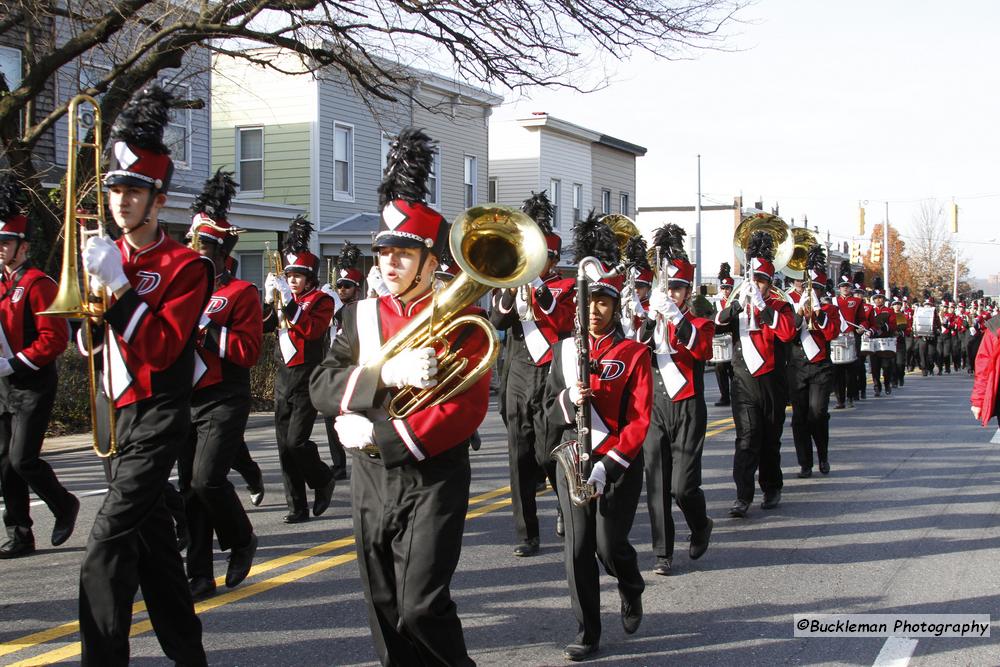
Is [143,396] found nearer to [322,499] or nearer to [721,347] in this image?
[322,499]

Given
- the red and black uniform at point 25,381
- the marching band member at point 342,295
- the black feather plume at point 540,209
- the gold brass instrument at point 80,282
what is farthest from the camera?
the marching band member at point 342,295

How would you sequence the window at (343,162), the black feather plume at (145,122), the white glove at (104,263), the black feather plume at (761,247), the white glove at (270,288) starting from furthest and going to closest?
the window at (343,162), the black feather plume at (761,247), the white glove at (270,288), the black feather plume at (145,122), the white glove at (104,263)

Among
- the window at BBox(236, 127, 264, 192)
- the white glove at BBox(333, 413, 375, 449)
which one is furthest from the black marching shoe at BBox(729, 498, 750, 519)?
the window at BBox(236, 127, 264, 192)

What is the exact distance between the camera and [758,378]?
9.11m

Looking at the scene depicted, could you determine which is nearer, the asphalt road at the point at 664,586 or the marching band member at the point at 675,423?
the asphalt road at the point at 664,586

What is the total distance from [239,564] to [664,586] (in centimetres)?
255

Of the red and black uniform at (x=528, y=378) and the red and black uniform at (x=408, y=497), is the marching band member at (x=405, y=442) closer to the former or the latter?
the red and black uniform at (x=408, y=497)

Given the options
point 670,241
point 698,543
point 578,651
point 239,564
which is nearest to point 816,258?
point 670,241

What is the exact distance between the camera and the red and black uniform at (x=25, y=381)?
22.4 ft

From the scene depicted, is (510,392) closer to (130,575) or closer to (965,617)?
(965,617)

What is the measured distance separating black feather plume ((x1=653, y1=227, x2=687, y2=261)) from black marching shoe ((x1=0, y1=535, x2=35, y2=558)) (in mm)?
5057

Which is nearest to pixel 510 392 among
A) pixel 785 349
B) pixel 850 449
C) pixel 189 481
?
pixel 189 481

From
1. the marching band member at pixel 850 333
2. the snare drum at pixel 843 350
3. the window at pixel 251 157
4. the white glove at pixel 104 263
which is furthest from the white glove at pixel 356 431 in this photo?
the window at pixel 251 157

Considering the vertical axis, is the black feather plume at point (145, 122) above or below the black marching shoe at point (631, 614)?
above
